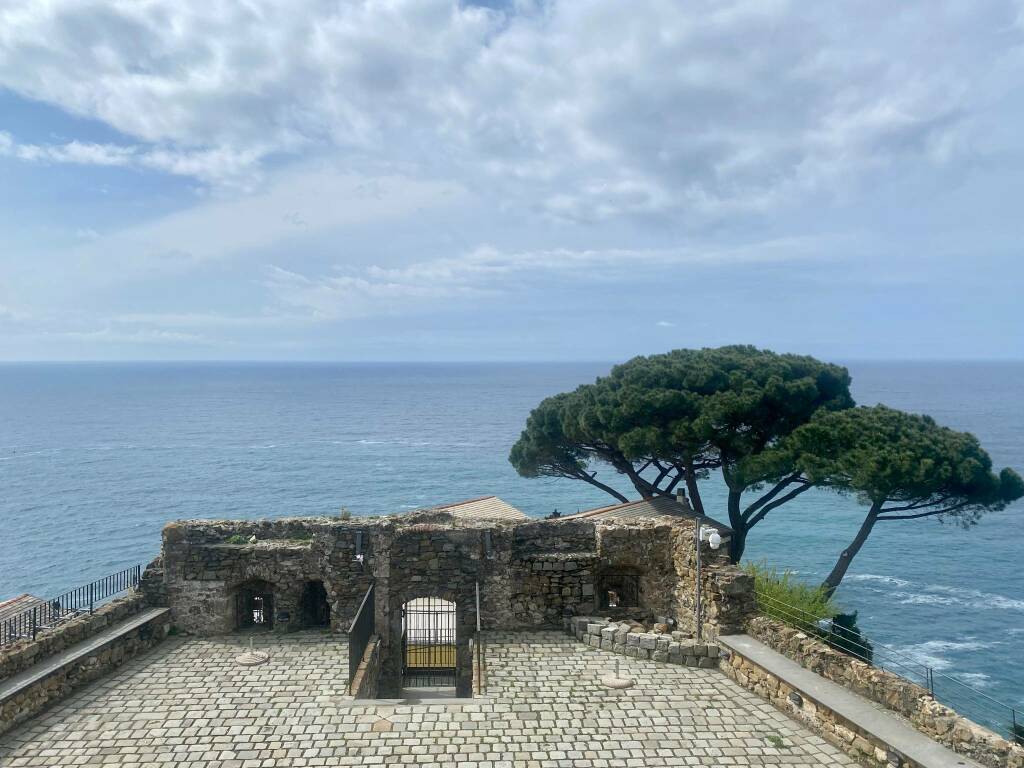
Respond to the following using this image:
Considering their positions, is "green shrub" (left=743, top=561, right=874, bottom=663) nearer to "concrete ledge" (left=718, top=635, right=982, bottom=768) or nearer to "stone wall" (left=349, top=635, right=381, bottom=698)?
"concrete ledge" (left=718, top=635, right=982, bottom=768)

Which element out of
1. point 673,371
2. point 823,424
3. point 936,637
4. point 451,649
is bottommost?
point 936,637

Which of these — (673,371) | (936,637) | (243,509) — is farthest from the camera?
(243,509)

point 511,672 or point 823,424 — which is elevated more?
point 823,424

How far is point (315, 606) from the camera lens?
19125 mm

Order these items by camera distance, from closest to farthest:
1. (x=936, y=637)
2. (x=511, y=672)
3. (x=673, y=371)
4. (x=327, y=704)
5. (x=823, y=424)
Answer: (x=327, y=704), (x=511, y=672), (x=823, y=424), (x=673, y=371), (x=936, y=637)

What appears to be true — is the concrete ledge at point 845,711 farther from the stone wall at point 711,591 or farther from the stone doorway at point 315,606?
the stone doorway at point 315,606

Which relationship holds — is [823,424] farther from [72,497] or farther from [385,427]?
[385,427]

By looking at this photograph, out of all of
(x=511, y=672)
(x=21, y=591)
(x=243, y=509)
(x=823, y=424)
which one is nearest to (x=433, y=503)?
(x=243, y=509)

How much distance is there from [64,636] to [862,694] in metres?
15.4

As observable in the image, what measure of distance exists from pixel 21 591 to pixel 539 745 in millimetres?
41386

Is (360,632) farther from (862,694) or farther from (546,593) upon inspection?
(862,694)

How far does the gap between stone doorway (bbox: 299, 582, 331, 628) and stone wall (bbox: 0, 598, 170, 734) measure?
10.7 feet

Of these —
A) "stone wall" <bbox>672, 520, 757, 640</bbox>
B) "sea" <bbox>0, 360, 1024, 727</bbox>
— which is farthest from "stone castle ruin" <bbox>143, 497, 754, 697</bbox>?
"sea" <bbox>0, 360, 1024, 727</bbox>

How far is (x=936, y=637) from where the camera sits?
112 feet
